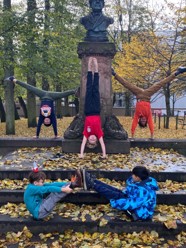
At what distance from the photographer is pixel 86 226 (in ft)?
16.4

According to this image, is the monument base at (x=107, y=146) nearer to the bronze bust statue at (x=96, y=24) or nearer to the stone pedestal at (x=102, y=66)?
the stone pedestal at (x=102, y=66)

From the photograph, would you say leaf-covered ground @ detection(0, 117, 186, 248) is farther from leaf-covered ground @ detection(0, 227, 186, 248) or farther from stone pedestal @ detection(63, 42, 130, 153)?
stone pedestal @ detection(63, 42, 130, 153)

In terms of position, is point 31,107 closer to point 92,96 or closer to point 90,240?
point 92,96

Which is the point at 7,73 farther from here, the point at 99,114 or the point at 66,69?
the point at 99,114

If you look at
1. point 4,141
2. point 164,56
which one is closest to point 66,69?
point 164,56

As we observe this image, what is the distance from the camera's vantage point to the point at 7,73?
1606cm

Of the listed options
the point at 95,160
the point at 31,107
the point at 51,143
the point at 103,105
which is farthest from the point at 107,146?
the point at 31,107

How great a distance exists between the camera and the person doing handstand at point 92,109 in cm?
752

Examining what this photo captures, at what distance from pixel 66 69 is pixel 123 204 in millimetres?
13454

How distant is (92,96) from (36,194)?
3449mm

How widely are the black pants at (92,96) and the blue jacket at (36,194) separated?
299cm

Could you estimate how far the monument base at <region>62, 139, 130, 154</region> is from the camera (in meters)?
8.16

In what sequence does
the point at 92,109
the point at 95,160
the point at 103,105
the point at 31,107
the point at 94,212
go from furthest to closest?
1. the point at 31,107
2. the point at 103,105
3. the point at 92,109
4. the point at 95,160
5. the point at 94,212

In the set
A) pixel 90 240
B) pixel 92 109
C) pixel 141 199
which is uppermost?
pixel 92 109
